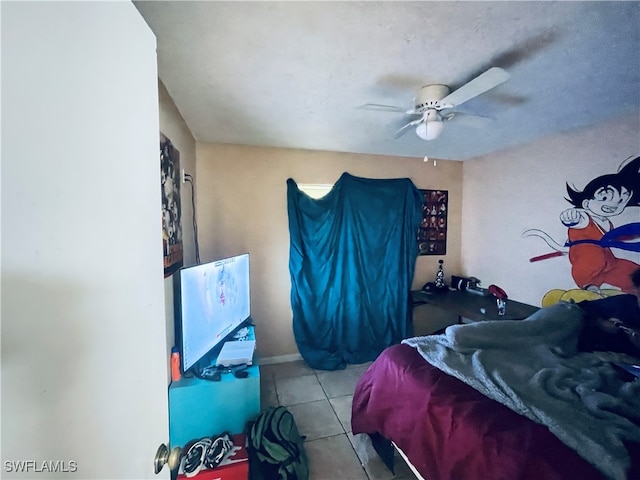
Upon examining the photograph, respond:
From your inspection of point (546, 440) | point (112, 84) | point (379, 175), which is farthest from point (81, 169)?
point (379, 175)

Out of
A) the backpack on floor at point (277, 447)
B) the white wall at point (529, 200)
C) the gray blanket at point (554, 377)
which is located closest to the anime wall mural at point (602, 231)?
the white wall at point (529, 200)

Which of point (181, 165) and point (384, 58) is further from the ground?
point (384, 58)

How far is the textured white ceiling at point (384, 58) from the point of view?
3.34ft

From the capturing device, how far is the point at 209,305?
1.81 metres

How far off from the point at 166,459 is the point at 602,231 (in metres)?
3.11

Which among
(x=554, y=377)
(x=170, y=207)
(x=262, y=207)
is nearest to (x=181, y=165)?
(x=170, y=207)

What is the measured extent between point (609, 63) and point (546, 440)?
1.83m

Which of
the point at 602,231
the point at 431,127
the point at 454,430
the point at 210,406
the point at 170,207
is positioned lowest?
the point at 210,406

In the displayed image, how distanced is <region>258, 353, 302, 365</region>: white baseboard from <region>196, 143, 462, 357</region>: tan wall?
1.4 inches

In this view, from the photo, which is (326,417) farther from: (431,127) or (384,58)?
(384,58)

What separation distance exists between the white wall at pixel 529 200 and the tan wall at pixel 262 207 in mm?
1220

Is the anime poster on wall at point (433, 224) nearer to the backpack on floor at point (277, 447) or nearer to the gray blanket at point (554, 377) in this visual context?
the gray blanket at point (554, 377)

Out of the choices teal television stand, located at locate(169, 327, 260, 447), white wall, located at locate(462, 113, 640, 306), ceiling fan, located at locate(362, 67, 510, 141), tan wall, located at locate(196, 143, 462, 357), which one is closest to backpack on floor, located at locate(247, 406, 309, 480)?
teal television stand, located at locate(169, 327, 260, 447)

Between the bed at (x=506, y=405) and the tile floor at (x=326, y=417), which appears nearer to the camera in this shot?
the bed at (x=506, y=405)
